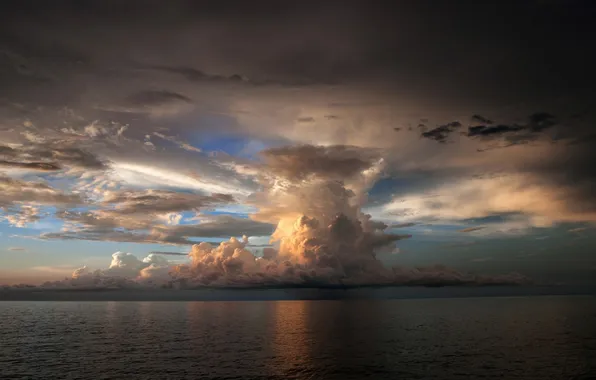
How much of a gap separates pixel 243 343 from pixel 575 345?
275 feet

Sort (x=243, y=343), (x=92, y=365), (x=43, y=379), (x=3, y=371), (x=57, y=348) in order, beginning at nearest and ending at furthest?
(x=43, y=379) → (x=3, y=371) → (x=92, y=365) → (x=57, y=348) → (x=243, y=343)

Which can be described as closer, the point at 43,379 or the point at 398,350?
the point at 43,379

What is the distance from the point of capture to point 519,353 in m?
83.7

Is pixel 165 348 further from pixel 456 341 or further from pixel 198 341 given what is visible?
pixel 456 341

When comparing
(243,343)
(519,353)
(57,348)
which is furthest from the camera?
(243,343)

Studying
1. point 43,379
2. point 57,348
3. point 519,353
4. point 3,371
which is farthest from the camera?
point 57,348

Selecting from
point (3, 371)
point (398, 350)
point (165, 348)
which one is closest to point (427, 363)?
point (398, 350)

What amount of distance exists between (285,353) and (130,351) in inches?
1406

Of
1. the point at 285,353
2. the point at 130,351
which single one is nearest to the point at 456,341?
the point at 285,353

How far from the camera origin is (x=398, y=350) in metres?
88.8

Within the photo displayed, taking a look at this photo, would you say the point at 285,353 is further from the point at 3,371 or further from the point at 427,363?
the point at 3,371

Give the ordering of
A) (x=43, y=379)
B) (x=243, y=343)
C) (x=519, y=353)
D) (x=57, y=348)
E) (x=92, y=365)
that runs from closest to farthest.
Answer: (x=43, y=379) < (x=92, y=365) < (x=519, y=353) < (x=57, y=348) < (x=243, y=343)

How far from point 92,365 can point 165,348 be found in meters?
22.9

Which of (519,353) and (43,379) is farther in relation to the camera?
(519,353)
